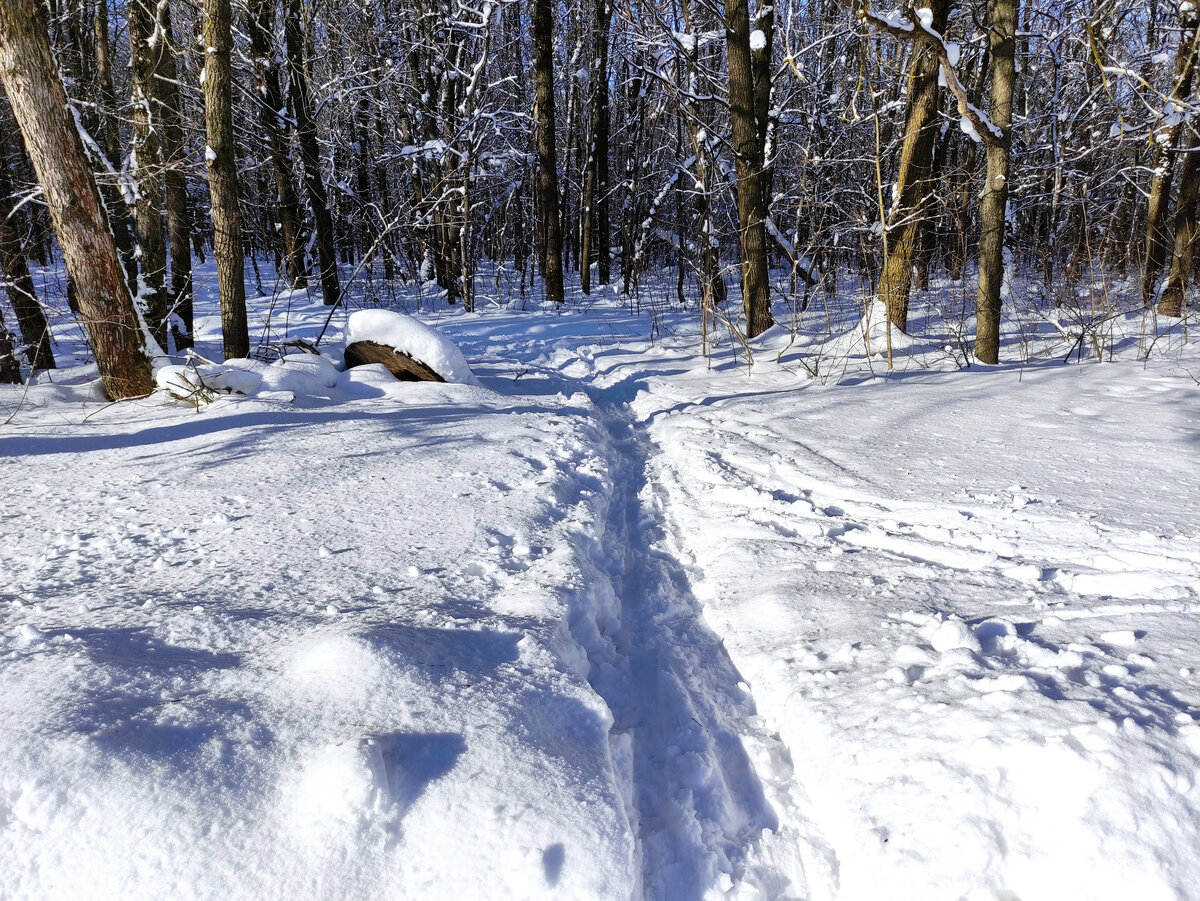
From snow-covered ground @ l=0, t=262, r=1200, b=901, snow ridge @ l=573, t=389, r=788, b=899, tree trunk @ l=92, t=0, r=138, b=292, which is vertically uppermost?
tree trunk @ l=92, t=0, r=138, b=292

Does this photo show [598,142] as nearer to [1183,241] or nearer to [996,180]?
[996,180]

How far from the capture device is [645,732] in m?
2.27

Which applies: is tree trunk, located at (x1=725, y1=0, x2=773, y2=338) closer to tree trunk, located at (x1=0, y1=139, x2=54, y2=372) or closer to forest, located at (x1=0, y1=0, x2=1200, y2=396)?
forest, located at (x1=0, y1=0, x2=1200, y2=396)

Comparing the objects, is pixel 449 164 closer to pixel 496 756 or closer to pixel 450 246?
pixel 450 246

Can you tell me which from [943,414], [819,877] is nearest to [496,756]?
[819,877]

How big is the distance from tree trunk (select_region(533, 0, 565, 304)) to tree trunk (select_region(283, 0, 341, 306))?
365 centimetres

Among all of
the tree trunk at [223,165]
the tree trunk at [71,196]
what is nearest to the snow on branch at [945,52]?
the tree trunk at [223,165]

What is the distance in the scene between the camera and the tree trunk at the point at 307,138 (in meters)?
10.9

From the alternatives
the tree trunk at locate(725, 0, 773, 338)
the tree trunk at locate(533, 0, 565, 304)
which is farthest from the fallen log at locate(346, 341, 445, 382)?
→ the tree trunk at locate(533, 0, 565, 304)

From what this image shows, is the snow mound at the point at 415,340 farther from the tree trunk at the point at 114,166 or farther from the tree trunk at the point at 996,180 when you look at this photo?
the tree trunk at the point at 996,180

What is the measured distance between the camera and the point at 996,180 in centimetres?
645

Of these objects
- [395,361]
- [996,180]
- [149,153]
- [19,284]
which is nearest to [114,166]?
[149,153]

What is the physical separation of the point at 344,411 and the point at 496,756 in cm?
393

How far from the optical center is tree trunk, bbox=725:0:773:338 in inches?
309
